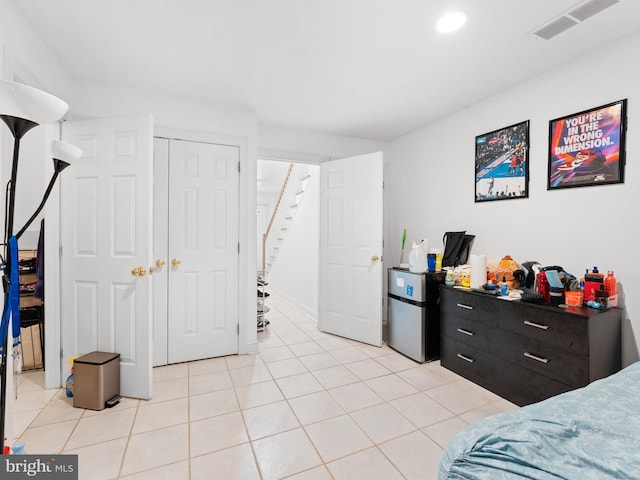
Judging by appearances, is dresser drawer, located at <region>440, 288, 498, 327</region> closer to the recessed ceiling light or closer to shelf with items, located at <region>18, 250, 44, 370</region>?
the recessed ceiling light

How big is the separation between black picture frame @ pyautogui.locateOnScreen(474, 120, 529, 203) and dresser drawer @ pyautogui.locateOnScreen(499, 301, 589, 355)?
1005 millimetres

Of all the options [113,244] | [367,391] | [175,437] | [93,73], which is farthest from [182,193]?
[367,391]

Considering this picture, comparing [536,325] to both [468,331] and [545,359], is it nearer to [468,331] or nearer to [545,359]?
[545,359]

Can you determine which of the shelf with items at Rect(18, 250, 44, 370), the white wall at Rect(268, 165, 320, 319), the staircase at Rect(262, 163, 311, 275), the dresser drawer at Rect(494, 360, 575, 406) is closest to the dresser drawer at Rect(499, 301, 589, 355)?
the dresser drawer at Rect(494, 360, 575, 406)

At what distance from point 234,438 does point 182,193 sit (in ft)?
6.95

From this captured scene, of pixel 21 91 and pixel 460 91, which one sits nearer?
pixel 21 91

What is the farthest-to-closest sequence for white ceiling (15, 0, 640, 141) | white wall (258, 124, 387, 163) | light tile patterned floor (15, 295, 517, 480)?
white wall (258, 124, 387, 163), white ceiling (15, 0, 640, 141), light tile patterned floor (15, 295, 517, 480)

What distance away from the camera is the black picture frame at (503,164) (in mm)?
2613

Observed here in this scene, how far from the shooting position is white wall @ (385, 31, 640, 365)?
2008 mm

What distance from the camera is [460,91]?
2.80 meters

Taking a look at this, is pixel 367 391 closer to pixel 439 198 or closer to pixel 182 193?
pixel 439 198

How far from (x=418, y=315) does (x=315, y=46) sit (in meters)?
2.47

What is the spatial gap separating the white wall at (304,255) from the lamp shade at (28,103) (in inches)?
121

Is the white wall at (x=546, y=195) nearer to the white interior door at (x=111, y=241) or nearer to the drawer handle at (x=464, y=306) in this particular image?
the drawer handle at (x=464, y=306)
